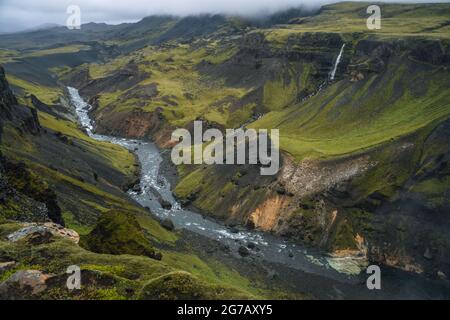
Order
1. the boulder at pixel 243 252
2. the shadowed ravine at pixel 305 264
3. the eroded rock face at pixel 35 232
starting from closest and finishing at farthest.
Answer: the eroded rock face at pixel 35 232
the shadowed ravine at pixel 305 264
the boulder at pixel 243 252

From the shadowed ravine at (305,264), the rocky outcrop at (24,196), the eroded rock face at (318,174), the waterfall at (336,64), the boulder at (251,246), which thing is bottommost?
the shadowed ravine at (305,264)

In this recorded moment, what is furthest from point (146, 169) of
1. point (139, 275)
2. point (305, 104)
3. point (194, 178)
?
point (139, 275)

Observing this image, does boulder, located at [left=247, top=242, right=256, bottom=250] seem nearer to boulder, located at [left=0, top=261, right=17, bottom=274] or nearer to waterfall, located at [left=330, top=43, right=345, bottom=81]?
boulder, located at [left=0, top=261, right=17, bottom=274]

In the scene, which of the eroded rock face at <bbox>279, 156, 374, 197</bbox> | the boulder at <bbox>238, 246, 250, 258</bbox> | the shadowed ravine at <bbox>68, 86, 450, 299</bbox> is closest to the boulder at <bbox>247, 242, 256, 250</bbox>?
the shadowed ravine at <bbox>68, 86, 450, 299</bbox>

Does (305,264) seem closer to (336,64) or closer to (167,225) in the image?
(167,225)

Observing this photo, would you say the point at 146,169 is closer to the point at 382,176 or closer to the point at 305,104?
the point at 305,104

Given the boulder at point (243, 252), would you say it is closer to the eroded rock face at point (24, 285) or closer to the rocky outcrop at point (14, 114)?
the eroded rock face at point (24, 285)

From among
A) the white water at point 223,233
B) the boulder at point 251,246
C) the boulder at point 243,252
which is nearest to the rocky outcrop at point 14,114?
the white water at point 223,233
